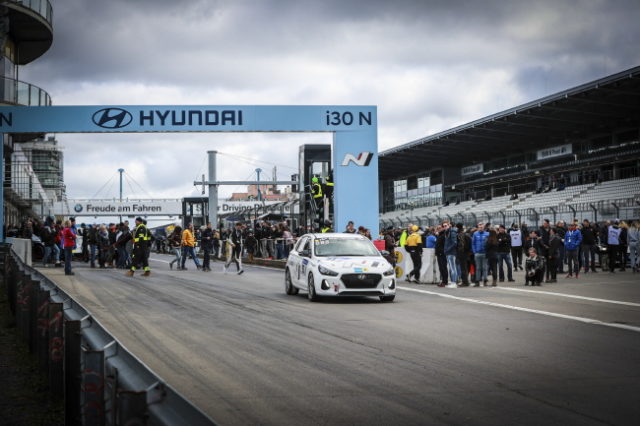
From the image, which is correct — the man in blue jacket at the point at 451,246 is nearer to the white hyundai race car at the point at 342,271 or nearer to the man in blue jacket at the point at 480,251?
the man in blue jacket at the point at 480,251

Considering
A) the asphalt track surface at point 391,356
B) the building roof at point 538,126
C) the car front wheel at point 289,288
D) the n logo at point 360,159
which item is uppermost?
the building roof at point 538,126

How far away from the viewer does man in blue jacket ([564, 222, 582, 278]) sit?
78.0ft

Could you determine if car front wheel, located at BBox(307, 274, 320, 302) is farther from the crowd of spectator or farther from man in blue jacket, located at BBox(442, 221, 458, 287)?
man in blue jacket, located at BBox(442, 221, 458, 287)

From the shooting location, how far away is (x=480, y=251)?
2102 centimetres

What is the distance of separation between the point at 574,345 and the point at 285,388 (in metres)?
4.25

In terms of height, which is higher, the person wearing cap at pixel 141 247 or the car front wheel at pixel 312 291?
the person wearing cap at pixel 141 247

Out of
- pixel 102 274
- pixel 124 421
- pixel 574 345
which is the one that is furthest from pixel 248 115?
pixel 124 421

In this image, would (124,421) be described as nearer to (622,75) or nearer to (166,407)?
(166,407)

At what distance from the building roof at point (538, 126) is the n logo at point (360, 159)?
13.7 m

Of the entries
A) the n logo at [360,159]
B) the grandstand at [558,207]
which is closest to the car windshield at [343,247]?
the n logo at [360,159]

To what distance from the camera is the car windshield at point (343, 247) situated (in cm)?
1695

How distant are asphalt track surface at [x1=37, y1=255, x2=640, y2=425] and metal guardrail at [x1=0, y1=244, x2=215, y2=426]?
1178 millimetres

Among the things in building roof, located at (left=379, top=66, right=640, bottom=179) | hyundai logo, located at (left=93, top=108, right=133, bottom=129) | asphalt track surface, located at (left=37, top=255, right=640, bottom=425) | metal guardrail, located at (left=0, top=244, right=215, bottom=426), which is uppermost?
building roof, located at (left=379, top=66, right=640, bottom=179)

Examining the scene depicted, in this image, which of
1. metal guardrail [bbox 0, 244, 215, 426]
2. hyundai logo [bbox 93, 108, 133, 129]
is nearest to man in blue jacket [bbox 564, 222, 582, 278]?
hyundai logo [bbox 93, 108, 133, 129]
